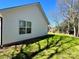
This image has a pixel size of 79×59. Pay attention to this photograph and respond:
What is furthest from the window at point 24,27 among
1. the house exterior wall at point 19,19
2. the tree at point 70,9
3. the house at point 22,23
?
the tree at point 70,9

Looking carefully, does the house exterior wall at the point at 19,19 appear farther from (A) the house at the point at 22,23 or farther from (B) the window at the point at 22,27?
(B) the window at the point at 22,27

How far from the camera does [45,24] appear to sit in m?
20.4

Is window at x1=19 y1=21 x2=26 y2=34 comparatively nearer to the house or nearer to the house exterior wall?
the house

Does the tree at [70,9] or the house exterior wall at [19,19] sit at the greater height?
the tree at [70,9]

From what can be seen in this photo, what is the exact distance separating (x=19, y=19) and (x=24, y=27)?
4.41ft

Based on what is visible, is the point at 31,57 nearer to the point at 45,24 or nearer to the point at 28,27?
the point at 28,27

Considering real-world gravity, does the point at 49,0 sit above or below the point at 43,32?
above

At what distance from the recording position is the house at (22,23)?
45.1ft

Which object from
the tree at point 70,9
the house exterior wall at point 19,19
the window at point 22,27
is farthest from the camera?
the tree at point 70,9

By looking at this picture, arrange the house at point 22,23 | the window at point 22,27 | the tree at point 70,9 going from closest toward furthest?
the house at point 22,23
the window at point 22,27
the tree at point 70,9

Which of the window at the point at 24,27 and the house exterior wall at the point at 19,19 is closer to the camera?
the house exterior wall at the point at 19,19

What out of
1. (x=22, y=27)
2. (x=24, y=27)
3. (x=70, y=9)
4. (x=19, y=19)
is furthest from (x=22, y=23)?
(x=70, y=9)

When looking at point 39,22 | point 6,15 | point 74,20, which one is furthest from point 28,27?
point 74,20

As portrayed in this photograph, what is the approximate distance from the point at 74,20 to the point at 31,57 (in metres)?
27.5
